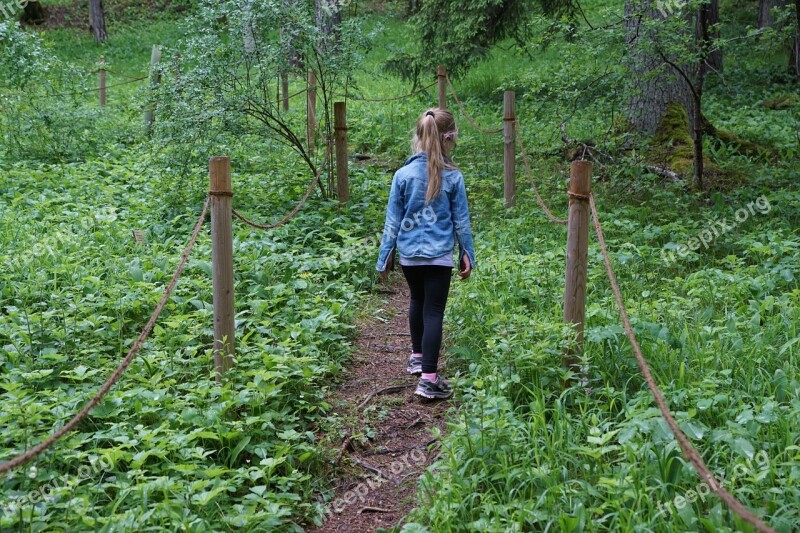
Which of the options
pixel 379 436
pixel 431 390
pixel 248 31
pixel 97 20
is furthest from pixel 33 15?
pixel 379 436

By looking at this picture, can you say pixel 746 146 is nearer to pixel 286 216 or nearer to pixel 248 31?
pixel 248 31

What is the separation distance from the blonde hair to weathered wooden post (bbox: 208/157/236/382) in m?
1.22

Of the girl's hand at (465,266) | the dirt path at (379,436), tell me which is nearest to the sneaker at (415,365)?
the dirt path at (379,436)

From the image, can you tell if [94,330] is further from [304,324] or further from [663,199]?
[663,199]

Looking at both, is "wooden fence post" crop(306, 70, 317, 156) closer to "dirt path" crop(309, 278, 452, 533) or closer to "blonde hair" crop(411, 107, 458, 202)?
"dirt path" crop(309, 278, 452, 533)

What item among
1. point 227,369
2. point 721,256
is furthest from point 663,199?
point 227,369

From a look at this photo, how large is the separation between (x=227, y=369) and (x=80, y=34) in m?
28.0

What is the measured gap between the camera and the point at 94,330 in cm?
511

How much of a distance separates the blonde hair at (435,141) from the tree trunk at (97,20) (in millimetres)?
25902

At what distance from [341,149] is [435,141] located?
158 inches

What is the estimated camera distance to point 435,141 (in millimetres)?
4770

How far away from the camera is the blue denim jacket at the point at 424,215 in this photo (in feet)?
15.6

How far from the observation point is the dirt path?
3789mm

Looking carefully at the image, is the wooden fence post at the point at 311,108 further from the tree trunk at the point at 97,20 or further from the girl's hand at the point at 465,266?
the tree trunk at the point at 97,20
